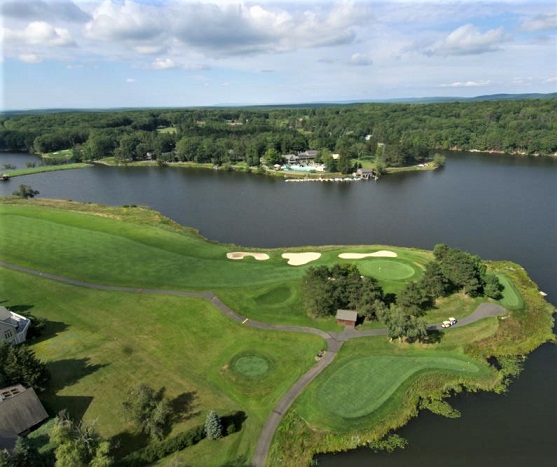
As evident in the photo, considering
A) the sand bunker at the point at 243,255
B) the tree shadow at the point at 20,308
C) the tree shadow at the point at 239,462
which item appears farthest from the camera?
the sand bunker at the point at 243,255

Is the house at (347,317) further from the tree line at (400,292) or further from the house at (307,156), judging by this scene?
the house at (307,156)

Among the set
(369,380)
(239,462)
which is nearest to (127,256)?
(239,462)

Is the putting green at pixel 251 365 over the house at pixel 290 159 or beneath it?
beneath

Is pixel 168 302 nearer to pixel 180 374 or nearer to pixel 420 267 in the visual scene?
pixel 180 374

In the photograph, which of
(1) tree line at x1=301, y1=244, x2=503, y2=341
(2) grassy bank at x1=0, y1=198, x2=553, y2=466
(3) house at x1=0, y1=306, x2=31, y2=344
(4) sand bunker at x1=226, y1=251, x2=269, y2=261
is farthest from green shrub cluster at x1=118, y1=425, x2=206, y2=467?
(4) sand bunker at x1=226, y1=251, x2=269, y2=261

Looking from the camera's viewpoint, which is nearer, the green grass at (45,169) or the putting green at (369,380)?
the putting green at (369,380)

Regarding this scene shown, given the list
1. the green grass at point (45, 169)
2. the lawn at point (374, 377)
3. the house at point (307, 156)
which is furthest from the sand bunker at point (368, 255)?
the green grass at point (45, 169)

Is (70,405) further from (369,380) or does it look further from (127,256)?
(127,256)

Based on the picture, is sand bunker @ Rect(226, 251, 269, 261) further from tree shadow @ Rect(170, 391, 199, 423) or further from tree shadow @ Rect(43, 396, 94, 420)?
tree shadow @ Rect(43, 396, 94, 420)
